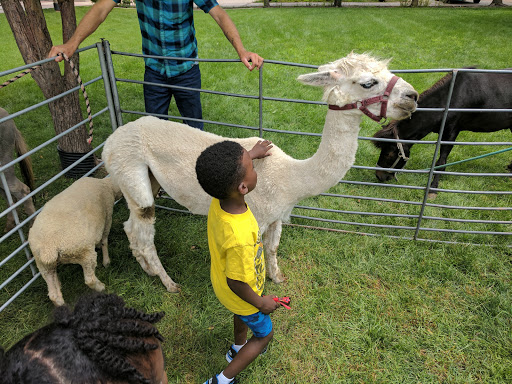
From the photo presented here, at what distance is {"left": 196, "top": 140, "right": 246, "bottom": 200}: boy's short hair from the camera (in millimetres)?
1810

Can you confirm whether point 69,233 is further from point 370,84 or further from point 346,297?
point 370,84

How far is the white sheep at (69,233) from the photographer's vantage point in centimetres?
279

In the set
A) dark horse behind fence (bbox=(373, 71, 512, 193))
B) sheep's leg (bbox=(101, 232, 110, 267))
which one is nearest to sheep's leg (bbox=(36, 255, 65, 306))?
sheep's leg (bbox=(101, 232, 110, 267))

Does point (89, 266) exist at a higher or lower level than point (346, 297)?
higher

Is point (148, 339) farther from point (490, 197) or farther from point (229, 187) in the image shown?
point (490, 197)

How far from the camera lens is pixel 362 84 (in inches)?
96.7

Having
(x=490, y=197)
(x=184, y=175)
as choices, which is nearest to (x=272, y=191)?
(x=184, y=175)

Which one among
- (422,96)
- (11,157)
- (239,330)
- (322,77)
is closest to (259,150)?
(322,77)

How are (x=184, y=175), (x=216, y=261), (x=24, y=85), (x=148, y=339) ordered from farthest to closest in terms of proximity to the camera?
1. (x=24, y=85)
2. (x=184, y=175)
3. (x=216, y=261)
4. (x=148, y=339)

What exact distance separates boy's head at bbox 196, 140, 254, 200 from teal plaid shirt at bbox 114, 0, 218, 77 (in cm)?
206

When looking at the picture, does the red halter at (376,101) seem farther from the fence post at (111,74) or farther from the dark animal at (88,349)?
the fence post at (111,74)

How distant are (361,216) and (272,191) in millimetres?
1810

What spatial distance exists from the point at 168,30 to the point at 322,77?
1725mm

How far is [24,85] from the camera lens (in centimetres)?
755
